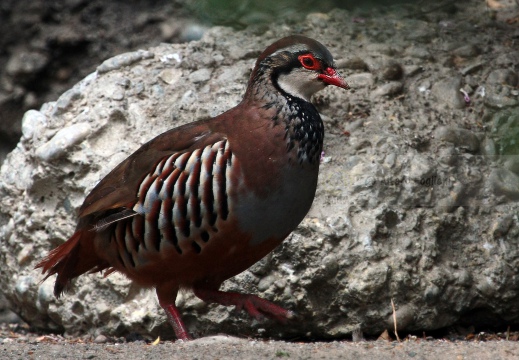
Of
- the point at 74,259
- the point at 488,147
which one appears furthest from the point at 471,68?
the point at 74,259

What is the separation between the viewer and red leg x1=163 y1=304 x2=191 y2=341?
4.18 metres

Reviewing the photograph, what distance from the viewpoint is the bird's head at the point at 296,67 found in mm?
4098

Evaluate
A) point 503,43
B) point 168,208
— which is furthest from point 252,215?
point 503,43

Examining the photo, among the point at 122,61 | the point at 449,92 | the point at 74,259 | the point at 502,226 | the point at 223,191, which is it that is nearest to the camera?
the point at 223,191

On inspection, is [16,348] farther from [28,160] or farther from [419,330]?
[419,330]

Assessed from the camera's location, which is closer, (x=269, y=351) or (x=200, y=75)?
(x=269, y=351)

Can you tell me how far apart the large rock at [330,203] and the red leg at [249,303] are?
14.8 inches

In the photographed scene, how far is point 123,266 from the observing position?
4.25m

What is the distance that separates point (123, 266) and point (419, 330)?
1.65m

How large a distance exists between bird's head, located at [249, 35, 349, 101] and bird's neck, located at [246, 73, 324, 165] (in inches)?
1.3

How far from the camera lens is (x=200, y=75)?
534cm

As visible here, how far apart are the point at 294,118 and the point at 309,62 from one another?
0.32 metres

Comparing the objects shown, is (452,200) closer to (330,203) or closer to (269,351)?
(330,203)

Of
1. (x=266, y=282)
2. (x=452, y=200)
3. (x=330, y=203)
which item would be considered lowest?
(x=266, y=282)
